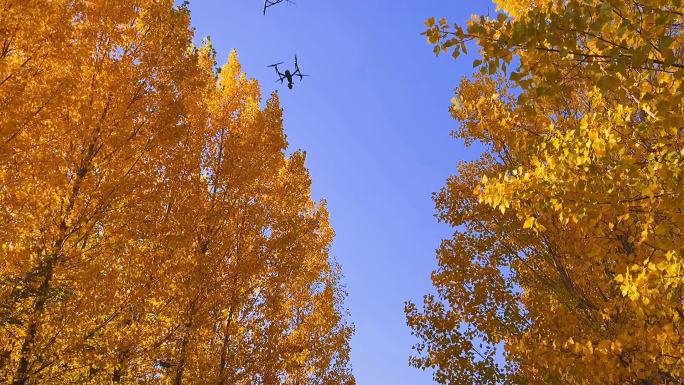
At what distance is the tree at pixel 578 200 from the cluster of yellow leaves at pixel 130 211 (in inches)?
121

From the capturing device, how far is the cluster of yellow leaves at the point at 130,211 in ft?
18.4

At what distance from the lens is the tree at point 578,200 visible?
2.81 metres

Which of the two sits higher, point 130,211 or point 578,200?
point 130,211

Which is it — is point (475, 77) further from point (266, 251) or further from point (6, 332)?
point (6, 332)

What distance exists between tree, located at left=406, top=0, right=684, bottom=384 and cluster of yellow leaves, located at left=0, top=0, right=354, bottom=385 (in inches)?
121

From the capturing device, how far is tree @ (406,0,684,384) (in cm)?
281

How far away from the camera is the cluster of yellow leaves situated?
5.61 metres

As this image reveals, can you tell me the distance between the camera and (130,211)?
6.44m

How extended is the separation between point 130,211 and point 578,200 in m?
5.39

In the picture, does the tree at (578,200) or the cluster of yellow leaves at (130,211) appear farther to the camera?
the cluster of yellow leaves at (130,211)

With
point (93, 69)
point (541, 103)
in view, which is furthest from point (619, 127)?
point (93, 69)

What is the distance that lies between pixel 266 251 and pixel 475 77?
5.04m

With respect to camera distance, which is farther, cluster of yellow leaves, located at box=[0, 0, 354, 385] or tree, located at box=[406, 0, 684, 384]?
cluster of yellow leaves, located at box=[0, 0, 354, 385]

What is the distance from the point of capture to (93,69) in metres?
6.79
